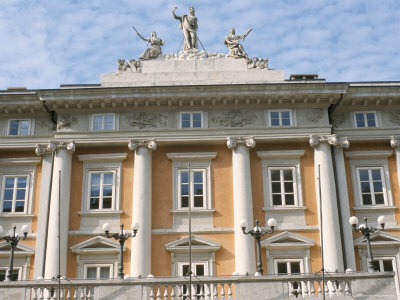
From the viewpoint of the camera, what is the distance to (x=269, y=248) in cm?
2488

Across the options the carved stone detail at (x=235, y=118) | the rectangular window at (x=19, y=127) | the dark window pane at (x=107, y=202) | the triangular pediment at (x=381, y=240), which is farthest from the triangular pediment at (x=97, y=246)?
the triangular pediment at (x=381, y=240)

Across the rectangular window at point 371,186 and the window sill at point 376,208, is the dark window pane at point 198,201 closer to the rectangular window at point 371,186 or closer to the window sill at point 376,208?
the window sill at point 376,208

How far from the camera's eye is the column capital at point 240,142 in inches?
1026

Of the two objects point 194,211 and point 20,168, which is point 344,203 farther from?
point 20,168

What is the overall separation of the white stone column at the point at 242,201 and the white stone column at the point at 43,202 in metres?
7.84

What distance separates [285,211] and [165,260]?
214 inches

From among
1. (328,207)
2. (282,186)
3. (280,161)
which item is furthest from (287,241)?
(280,161)

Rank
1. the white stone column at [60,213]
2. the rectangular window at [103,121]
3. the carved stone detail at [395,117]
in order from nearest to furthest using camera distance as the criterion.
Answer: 1. the white stone column at [60,213]
2. the rectangular window at [103,121]
3. the carved stone detail at [395,117]

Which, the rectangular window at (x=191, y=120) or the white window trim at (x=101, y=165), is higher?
the rectangular window at (x=191, y=120)

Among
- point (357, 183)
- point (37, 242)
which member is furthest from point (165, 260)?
point (357, 183)

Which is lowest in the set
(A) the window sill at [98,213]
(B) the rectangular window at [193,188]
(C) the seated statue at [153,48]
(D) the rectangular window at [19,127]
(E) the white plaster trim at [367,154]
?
(A) the window sill at [98,213]

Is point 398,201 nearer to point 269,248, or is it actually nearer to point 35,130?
point 269,248

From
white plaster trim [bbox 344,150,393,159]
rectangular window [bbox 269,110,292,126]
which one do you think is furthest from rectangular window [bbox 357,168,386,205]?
rectangular window [bbox 269,110,292,126]

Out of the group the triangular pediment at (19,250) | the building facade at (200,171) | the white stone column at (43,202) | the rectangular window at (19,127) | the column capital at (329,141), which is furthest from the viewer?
the rectangular window at (19,127)
